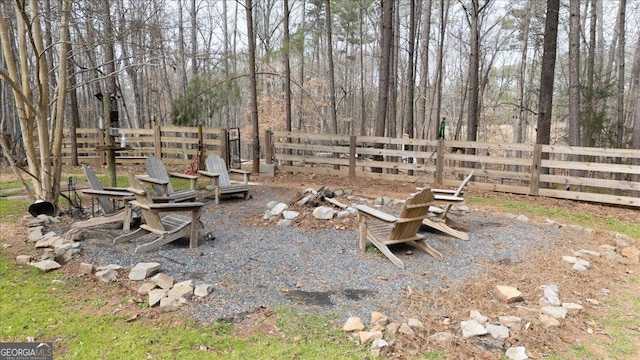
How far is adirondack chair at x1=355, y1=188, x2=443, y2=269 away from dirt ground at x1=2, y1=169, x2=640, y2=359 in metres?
0.72

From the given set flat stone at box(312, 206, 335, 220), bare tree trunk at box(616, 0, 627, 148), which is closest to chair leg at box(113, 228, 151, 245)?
flat stone at box(312, 206, 335, 220)

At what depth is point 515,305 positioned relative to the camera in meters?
3.22

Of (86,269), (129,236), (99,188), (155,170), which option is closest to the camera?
(86,269)

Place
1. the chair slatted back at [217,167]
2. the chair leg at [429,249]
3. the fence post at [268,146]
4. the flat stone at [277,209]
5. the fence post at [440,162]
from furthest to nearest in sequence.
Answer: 1. the fence post at [268,146]
2. the fence post at [440,162]
3. the chair slatted back at [217,167]
4. the flat stone at [277,209]
5. the chair leg at [429,249]

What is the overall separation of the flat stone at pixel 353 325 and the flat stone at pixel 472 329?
0.71 metres

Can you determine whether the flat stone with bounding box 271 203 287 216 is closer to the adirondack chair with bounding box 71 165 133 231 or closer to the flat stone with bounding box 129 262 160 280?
the adirondack chair with bounding box 71 165 133 231

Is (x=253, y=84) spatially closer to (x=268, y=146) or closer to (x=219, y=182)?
(x=268, y=146)

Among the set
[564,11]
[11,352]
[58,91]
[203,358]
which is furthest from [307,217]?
[564,11]

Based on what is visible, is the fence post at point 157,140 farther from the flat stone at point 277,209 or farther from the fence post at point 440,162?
the fence post at point 440,162

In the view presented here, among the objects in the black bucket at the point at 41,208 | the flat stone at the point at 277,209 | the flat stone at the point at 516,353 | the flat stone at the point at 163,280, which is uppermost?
the black bucket at the point at 41,208

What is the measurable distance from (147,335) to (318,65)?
70.8 feet

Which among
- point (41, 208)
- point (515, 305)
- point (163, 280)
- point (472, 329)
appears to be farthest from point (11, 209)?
point (515, 305)

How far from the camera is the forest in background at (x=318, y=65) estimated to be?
569 centimetres

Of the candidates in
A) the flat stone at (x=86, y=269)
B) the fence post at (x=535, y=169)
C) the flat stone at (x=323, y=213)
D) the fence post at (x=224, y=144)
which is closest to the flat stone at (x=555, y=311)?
the flat stone at (x=323, y=213)
